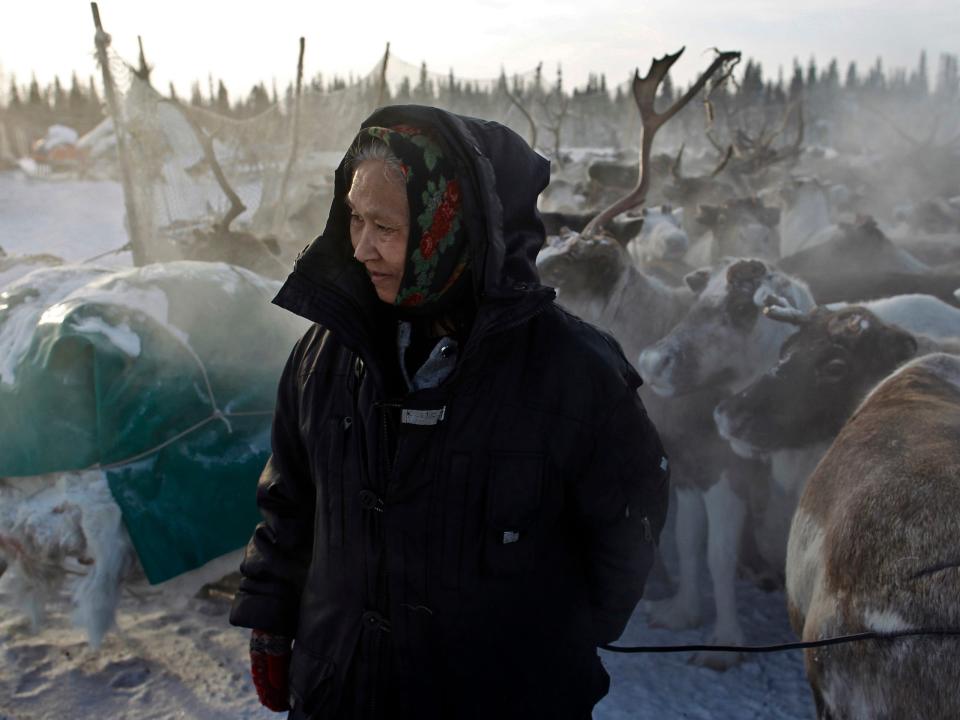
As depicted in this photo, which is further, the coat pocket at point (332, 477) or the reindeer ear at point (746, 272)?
the reindeer ear at point (746, 272)

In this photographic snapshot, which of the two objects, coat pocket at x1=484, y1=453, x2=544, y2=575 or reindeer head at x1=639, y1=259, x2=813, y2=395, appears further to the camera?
reindeer head at x1=639, y1=259, x2=813, y2=395

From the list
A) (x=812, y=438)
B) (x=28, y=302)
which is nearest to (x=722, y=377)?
(x=812, y=438)

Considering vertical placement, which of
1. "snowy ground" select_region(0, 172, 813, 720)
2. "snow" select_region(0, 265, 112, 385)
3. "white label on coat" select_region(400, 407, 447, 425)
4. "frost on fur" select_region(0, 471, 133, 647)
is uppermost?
"white label on coat" select_region(400, 407, 447, 425)

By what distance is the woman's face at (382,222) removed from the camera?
1.50 m

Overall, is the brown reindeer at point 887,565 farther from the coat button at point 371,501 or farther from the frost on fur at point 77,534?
the frost on fur at point 77,534

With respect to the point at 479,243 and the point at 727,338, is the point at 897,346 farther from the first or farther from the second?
the point at 479,243

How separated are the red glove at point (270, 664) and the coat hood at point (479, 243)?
2.09 ft

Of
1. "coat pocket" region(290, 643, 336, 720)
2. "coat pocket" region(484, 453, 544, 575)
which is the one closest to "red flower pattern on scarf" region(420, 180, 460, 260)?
"coat pocket" region(484, 453, 544, 575)

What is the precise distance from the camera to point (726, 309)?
3.89 meters

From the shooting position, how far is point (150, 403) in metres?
3.24

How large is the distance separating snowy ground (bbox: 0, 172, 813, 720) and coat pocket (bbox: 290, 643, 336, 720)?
65.4 inches

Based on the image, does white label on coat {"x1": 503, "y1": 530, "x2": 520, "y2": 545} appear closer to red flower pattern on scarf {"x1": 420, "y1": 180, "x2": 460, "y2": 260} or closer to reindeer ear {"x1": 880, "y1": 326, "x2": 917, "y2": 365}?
red flower pattern on scarf {"x1": 420, "y1": 180, "x2": 460, "y2": 260}

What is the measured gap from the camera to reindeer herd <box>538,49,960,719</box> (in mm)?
1852

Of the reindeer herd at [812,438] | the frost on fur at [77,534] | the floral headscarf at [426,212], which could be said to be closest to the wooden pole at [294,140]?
the reindeer herd at [812,438]
